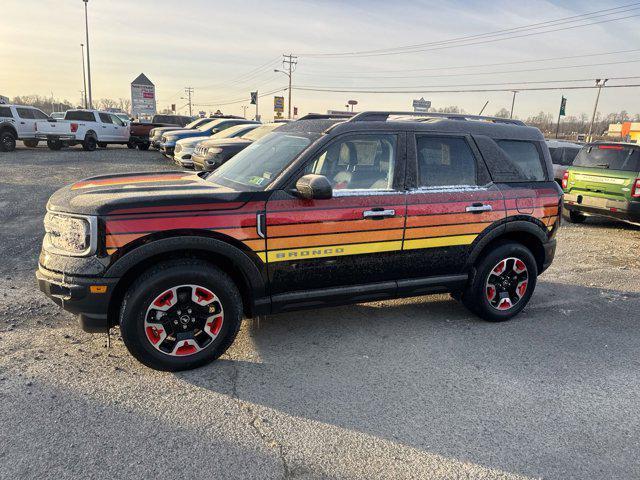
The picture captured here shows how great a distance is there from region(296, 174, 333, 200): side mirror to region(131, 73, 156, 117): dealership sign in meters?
42.9

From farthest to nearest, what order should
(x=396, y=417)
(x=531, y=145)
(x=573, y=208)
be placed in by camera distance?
(x=573, y=208), (x=531, y=145), (x=396, y=417)

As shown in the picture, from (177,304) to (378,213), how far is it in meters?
1.76

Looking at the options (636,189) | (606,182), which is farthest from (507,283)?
(606,182)

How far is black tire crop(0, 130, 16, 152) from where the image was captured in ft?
65.4

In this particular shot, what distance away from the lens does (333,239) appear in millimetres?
3746

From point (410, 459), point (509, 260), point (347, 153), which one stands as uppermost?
point (347, 153)

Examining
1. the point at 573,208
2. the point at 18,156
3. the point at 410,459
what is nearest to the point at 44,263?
the point at 410,459

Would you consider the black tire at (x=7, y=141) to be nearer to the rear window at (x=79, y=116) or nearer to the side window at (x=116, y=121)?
the rear window at (x=79, y=116)

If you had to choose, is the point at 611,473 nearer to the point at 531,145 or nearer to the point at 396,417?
the point at 396,417

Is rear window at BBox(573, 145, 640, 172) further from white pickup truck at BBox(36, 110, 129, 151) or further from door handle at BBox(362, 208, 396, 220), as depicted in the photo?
white pickup truck at BBox(36, 110, 129, 151)

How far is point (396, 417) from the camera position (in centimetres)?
307

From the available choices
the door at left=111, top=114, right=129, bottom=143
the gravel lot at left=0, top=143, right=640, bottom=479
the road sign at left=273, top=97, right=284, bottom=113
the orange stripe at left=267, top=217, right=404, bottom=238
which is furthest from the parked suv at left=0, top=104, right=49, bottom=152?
the road sign at left=273, top=97, right=284, bottom=113

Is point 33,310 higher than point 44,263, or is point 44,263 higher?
point 44,263

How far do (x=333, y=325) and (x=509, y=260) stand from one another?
1888 mm
